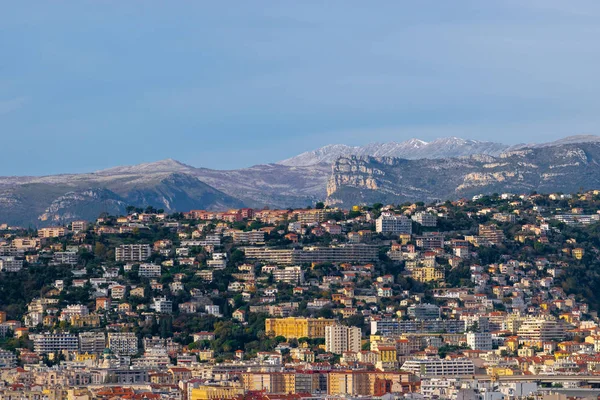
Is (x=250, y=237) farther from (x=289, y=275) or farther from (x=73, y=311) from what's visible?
(x=73, y=311)

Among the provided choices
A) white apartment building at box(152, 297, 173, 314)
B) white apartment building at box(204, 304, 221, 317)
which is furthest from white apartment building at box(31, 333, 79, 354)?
white apartment building at box(204, 304, 221, 317)

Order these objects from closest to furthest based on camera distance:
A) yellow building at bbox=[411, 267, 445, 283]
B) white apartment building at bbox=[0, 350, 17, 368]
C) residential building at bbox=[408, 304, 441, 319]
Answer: white apartment building at bbox=[0, 350, 17, 368] < residential building at bbox=[408, 304, 441, 319] < yellow building at bbox=[411, 267, 445, 283]

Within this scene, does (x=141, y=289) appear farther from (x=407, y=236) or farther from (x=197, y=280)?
(x=407, y=236)

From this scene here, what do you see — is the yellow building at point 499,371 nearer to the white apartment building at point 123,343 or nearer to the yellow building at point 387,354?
the yellow building at point 387,354

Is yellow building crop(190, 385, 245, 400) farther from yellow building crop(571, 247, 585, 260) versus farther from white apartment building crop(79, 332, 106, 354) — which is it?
yellow building crop(571, 247, 585, 260)

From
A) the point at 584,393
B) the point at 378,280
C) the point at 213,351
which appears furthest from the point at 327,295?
the point at 584,393

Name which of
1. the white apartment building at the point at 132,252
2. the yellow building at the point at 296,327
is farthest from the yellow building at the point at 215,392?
the white apartment building at the point at 132,252

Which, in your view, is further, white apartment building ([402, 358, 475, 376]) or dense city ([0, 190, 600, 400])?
white apartment building ([402, 358, 475, 376])
